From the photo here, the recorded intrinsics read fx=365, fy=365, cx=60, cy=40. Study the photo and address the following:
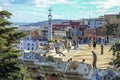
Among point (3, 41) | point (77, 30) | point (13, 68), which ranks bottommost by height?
point (77, 30)

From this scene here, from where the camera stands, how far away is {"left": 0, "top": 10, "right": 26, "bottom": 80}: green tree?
16484 mm

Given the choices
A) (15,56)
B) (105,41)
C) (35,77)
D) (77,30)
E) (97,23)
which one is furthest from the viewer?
(97,23)

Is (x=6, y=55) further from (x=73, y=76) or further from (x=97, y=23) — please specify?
(x=97, y=23)

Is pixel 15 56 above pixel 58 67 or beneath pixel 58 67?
above

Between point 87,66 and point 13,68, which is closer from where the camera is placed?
point 13,68

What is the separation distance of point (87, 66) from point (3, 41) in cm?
538

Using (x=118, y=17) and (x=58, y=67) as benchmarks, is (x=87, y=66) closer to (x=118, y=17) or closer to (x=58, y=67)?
(x=58, y=67)

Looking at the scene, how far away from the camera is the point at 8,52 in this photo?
17078mm

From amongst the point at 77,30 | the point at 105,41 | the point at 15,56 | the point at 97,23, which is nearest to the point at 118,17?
the point at 97,23

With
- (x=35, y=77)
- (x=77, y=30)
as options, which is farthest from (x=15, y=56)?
(x=77, y=30)

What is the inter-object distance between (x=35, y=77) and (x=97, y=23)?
75954 mm

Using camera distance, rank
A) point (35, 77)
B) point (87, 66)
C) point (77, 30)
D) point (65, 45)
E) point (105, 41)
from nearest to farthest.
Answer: point (87, 66)
point (35, 77)
point (65, 45)
point (105, 41)
point (77, 30)

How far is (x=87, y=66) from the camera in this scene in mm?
20422

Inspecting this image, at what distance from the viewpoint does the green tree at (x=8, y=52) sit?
649 inches
